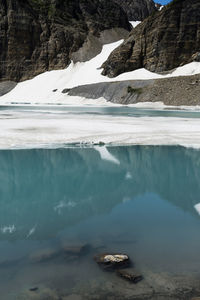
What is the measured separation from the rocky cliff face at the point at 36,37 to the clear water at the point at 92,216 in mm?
90589

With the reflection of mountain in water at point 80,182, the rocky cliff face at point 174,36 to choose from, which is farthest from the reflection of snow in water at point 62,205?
the rocky cliff face at point 174,36

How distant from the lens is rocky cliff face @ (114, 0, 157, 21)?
164 metres

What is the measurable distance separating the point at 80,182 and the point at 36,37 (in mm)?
98697

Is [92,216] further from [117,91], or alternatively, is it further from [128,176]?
[117,91]

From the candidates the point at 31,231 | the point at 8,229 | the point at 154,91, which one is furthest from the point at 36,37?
the point at 31,231

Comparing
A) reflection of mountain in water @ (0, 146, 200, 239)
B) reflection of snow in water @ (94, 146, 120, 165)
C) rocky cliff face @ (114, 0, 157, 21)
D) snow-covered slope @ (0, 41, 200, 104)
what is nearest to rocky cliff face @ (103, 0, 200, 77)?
snow-covered slope @ (0, 41, 200, 104)

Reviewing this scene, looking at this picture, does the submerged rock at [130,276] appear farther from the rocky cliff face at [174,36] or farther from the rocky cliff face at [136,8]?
the rocky cliff face at [136,8]

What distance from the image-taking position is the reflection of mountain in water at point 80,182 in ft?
22.4

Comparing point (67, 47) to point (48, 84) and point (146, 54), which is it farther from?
point (146, 54)

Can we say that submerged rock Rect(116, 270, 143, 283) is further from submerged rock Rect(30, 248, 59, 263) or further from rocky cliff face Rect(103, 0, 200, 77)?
rocky cliff face Rect(103, 0, 200, 77)

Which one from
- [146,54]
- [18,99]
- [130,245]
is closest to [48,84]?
[18,99]

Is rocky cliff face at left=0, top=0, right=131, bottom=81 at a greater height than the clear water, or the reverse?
rocky cliff face at left=0, top=0, right=131, bottom=81

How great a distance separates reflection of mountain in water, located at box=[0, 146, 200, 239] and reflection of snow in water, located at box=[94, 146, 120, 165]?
4.6 inches

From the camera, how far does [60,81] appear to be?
9075 cm
